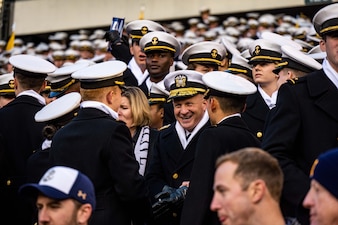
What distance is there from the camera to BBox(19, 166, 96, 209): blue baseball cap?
5.26m

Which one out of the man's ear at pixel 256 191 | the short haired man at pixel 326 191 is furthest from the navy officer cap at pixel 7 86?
the short haired man at pixel 326 191

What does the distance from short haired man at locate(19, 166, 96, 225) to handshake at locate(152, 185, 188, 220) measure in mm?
1366

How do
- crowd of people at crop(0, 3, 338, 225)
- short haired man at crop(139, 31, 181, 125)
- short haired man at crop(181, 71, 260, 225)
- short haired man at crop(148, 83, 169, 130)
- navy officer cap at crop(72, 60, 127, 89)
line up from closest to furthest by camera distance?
1. crowd of people at crop(0, 3, 338, 225)
2. short haired man at crop(181, 71, 260, 225)
3. navy officer cap at crop(72, 60, 127, 89)
4. short haired man at crop(148, 83, 169, 130)
5. short haired man at crop(139, 31, 181, 125)

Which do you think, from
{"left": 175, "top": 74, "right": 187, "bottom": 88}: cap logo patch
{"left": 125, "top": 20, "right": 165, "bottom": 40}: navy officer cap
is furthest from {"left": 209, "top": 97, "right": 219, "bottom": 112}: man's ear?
{"left": 125, "top": 20, "right": 165, "bottom": 40}: navy officer cap

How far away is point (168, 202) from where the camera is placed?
6684mm

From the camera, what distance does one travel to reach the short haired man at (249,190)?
450 cm

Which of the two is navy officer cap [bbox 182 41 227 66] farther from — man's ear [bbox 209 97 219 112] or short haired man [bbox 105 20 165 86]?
man's ear [bbox 209 97 219 112]

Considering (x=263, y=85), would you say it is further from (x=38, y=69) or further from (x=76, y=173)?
(x=76, y=173)

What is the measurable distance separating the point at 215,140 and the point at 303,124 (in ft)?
2.14

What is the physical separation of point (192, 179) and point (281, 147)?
0.73 meters

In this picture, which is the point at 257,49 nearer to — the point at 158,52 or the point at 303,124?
the point at 158,52

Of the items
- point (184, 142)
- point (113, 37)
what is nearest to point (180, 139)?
point (184, 142)

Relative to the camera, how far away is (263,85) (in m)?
8.08

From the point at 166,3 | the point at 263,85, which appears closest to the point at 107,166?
the point at 263,85
